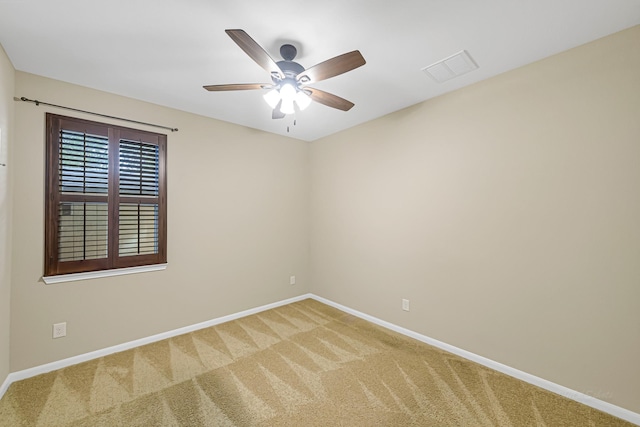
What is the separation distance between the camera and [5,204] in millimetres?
1980

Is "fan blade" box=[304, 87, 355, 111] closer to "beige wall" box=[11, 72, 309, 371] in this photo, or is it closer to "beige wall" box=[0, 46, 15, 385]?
"beige wall" box=[11, 72, 309, 371]

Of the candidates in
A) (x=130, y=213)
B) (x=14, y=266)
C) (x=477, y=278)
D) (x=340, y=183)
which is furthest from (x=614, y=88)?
(x=14, y=266)

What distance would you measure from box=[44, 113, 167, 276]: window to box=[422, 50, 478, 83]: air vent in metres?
2.80

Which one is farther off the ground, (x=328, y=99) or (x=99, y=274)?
(x=328, y=99)

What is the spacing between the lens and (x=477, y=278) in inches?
94.3

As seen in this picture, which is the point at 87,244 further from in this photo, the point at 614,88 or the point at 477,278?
the point at 614,88

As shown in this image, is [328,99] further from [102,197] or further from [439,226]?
[102,197]

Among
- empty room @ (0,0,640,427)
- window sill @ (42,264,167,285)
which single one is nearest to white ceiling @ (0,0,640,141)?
empty room @ (0,0,640,427)

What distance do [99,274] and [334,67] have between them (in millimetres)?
2797

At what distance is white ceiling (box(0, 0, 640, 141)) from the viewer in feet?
5.06

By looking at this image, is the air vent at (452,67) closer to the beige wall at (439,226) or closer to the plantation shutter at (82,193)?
the beige wall at (439,226)

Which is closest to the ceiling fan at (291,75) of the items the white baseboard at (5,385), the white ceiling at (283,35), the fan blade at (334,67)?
the fan blade at (334,67)

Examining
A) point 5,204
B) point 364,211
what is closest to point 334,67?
point 364,211

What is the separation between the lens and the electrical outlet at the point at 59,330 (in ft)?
7.50
